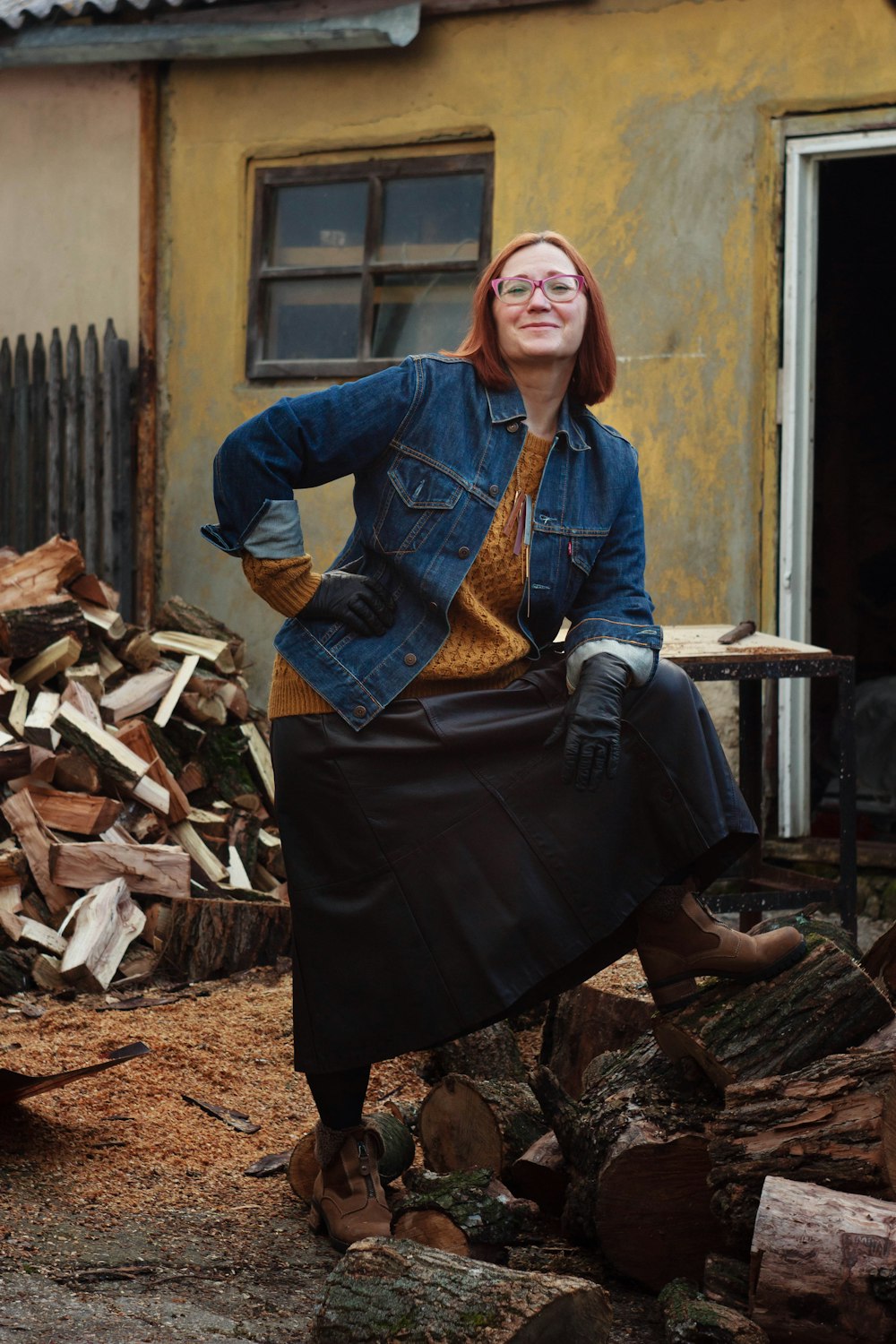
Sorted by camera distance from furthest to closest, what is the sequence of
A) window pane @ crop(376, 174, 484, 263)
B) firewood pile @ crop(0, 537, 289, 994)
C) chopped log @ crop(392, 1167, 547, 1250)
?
window pane @ crop(376, 174, 484, 263)
firewood pile @ crop(0, 537, 289, 994)
chopped log @ crop(392, 1167, 547, 1250)

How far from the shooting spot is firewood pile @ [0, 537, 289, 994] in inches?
229

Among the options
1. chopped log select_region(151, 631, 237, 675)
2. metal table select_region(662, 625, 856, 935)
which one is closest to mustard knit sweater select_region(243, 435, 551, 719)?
metal table select_region(662, 625, 856, 935)

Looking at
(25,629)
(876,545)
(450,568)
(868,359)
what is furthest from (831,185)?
(450,568)

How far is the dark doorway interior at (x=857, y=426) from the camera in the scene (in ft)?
32.8

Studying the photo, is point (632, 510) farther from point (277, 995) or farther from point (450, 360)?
point (277, 995)

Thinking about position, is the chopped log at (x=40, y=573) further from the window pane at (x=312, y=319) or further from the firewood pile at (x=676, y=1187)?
the firewood pile at (x=676, y=1187)

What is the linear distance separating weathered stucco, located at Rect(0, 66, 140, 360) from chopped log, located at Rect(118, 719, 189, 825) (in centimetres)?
287

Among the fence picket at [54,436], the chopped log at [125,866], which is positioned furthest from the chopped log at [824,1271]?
the fence picket at [54,436]

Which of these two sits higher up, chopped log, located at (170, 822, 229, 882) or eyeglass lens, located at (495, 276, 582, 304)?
eyeglass lens, located at (495, 276, 582, 304)

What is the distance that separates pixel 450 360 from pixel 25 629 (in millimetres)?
3589

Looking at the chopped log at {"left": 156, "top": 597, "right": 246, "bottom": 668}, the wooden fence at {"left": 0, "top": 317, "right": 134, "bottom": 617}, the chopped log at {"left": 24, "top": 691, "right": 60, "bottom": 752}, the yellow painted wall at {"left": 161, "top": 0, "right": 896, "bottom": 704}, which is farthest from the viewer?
the wooden fence at {"left": 0, "top": 317, "right": 134, "bottom": 617}

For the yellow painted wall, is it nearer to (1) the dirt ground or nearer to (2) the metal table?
(2) the metal table

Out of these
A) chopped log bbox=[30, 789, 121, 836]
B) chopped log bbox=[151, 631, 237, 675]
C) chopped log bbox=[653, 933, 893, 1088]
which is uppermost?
chopped log bbox=[151, 631, 237, 675]

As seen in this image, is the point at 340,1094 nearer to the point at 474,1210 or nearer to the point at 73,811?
the point at 474,1210
